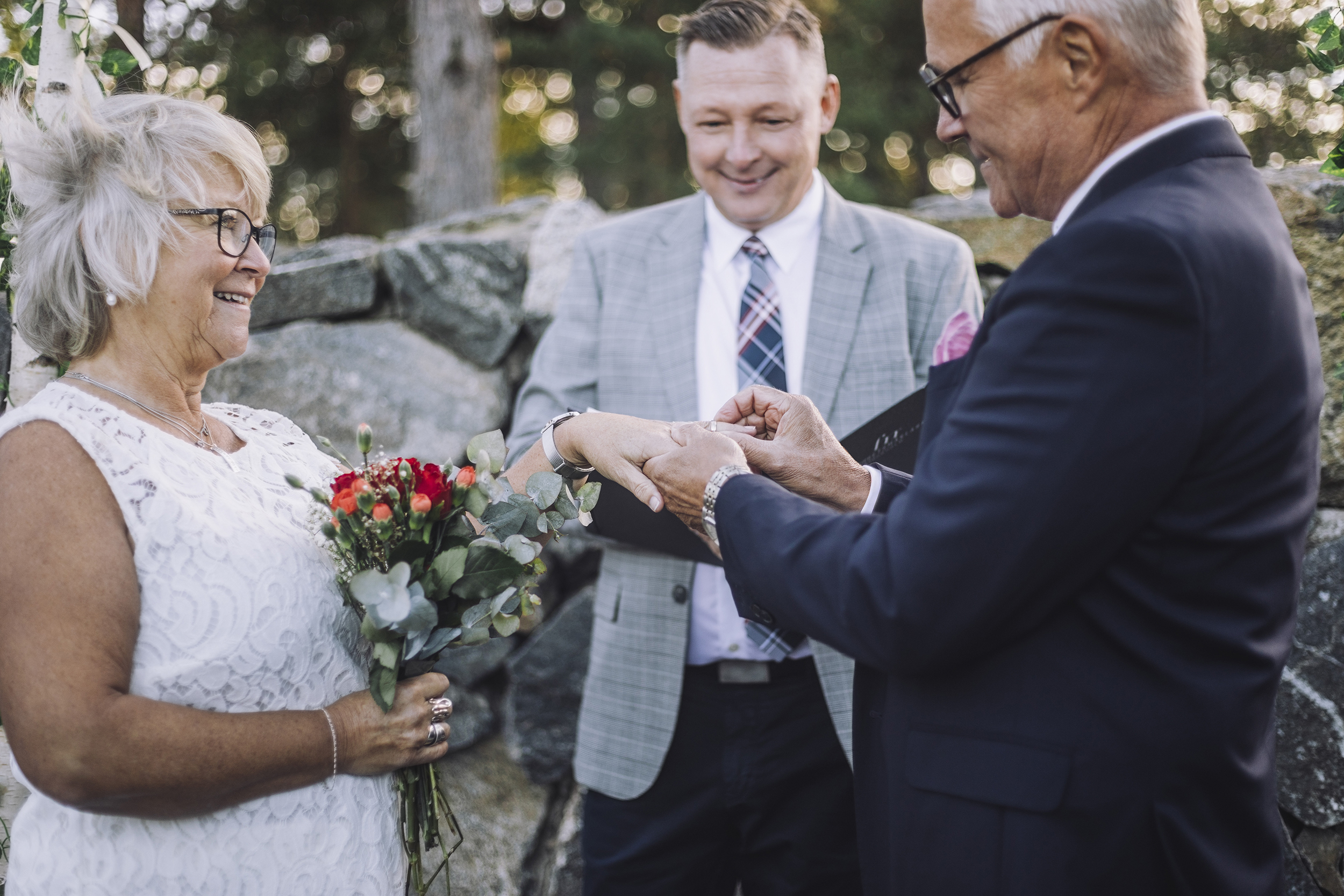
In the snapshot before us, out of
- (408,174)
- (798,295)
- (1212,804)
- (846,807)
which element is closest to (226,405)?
(798,295)

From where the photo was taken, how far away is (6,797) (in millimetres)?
2197

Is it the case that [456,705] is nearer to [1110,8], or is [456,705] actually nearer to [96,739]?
[96,739]

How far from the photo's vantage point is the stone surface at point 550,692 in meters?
3.30

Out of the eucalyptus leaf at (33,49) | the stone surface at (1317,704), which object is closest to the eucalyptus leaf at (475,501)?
the eucalyptus leaf at (33,49)

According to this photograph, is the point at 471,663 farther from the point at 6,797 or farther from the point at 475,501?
the point at 475,501

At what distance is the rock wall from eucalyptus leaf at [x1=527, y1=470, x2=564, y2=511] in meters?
1.35

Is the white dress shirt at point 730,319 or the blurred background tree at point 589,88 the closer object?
the white dress shirt at point 730,319

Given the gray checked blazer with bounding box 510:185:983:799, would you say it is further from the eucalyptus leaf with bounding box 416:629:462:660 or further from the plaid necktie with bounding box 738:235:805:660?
the eucalyptus leaf with bounding box 416:629:462:660

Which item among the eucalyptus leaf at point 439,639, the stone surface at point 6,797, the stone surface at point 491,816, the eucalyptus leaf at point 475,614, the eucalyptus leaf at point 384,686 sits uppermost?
the eucalyptus leaf at point 475,614

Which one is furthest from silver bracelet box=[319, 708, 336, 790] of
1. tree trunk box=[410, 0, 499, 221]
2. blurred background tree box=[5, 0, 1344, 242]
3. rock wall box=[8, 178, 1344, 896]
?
blurred background tree box=[5, 0, 1344, 242]

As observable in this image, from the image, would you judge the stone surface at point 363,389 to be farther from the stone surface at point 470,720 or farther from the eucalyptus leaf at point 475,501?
the eucalyptus leaf at point 475,501

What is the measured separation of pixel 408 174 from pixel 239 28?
2356 mm

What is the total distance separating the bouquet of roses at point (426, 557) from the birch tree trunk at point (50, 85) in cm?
89

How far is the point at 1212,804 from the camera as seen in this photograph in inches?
56.7
